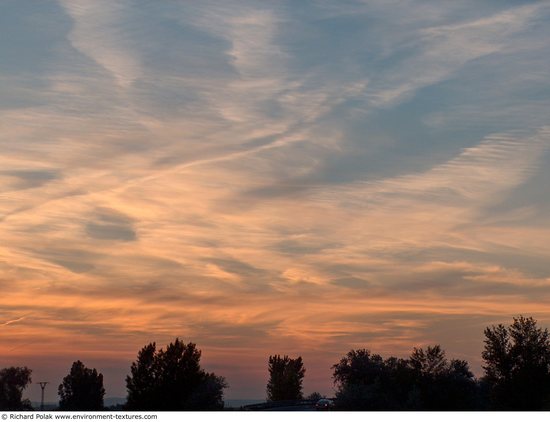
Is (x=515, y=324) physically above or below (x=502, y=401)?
above

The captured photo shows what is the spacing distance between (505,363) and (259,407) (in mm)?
56272

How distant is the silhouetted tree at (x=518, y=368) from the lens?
13925cm

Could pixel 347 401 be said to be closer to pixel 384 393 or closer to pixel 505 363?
pixel 384 393

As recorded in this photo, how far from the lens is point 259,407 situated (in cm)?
17812

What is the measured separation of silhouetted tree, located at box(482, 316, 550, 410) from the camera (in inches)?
5482

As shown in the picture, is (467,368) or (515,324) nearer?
(515,324)

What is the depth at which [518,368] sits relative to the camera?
142 m

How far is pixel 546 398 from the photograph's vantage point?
451ft
